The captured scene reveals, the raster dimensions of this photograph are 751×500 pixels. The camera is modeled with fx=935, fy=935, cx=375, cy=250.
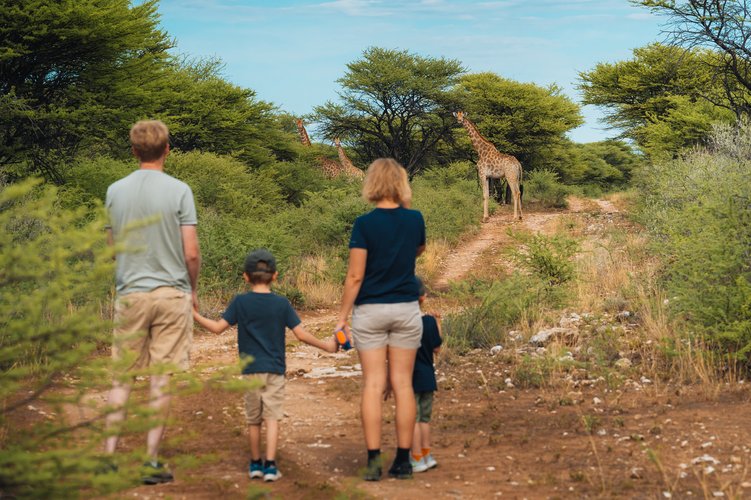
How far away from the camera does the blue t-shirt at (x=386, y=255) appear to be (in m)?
5.03

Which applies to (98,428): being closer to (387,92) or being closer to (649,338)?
(649,338)

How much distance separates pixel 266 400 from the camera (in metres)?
5.16

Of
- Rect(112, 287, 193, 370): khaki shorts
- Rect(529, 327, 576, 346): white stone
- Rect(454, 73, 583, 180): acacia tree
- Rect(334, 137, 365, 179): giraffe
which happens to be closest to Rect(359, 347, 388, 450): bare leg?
Rect(112, 287, 193, 370): khaki shorts

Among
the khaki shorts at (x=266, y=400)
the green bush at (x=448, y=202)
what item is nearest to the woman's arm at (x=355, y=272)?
the khaki shorts at (x=266, y=400)

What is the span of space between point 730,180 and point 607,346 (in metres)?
1.86

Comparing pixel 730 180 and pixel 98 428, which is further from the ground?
pixel 730 180

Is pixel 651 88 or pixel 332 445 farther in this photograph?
pixel 651 88

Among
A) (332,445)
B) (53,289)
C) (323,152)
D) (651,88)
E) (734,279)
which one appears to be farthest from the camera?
(651,88)

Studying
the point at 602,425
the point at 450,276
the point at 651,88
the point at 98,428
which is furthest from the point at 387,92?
the point at 98,428

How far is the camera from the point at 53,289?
3.47 meters

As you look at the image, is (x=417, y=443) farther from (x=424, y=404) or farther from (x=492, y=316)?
(x=492, y=316)

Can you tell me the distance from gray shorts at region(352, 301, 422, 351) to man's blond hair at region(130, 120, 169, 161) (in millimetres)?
1369

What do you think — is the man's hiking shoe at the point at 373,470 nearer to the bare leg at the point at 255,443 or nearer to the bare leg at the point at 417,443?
the bare leg at the point at 417,443

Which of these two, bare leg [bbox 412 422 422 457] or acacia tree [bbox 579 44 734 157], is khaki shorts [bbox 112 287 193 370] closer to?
bare leg [bbox 412 422 422 457]
